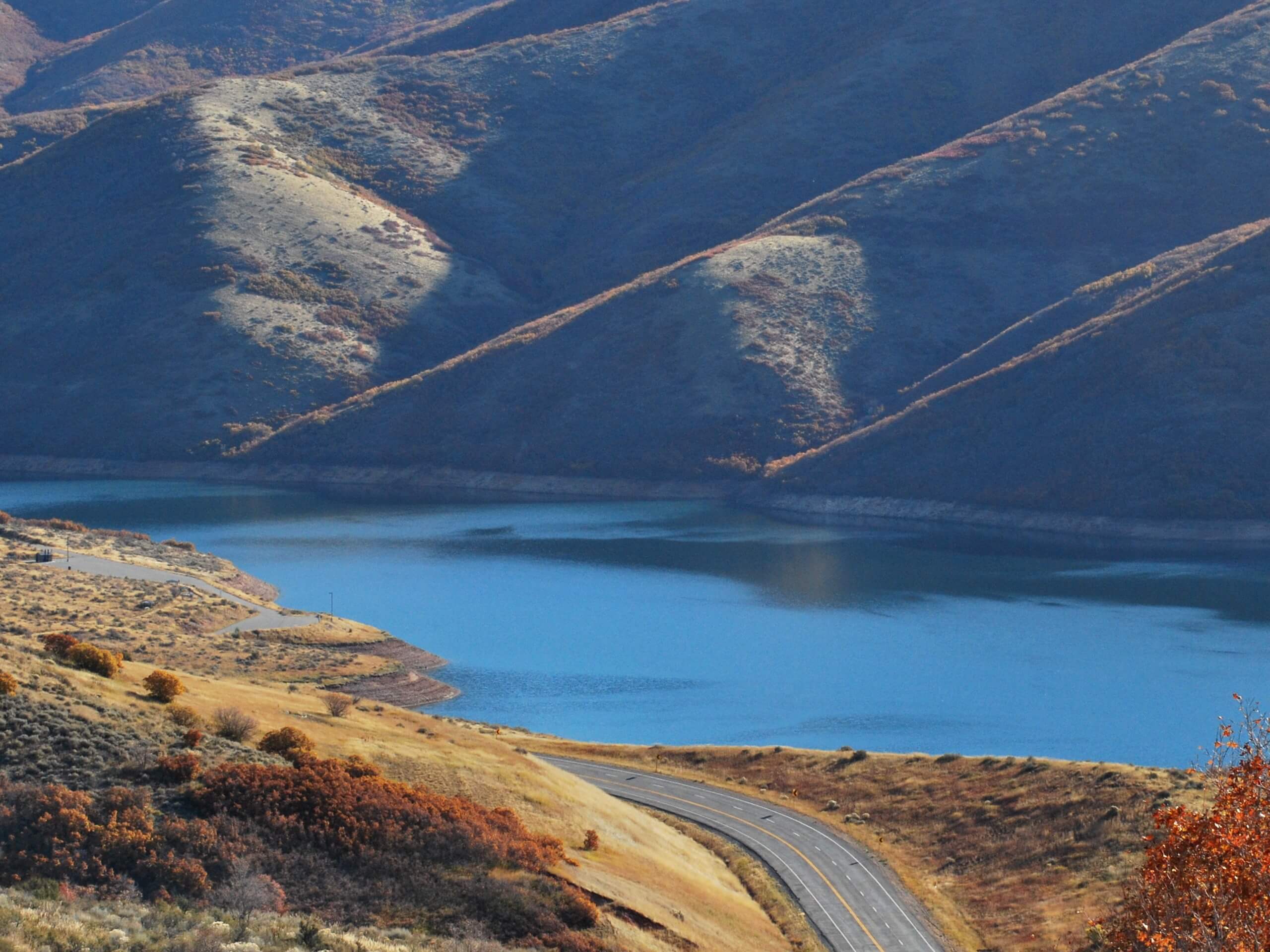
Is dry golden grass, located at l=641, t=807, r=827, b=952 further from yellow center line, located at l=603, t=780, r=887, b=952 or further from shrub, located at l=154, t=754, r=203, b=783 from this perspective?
shrub, located at l=154, t=754, r=203, b=783

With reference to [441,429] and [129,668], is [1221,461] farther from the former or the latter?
[129,668]

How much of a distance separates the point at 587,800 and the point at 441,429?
151 metres

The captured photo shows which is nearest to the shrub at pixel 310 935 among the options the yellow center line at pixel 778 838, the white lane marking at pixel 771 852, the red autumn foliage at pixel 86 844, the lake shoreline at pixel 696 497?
the red autumn foliage at pixel 86 844

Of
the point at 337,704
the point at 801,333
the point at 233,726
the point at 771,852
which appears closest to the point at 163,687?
the point at 233,726

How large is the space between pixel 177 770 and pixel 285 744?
15.7 feet

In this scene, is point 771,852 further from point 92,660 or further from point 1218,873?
point 1218,873

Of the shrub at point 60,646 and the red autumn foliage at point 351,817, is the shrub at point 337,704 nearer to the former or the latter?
the shrub at point 60,646

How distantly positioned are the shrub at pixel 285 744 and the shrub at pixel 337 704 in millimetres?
11609

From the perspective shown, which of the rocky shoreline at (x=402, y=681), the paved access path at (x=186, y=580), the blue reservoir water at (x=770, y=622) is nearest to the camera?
the blue reservoir water at (x=770, y=622)

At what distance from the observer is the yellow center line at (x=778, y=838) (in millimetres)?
43781

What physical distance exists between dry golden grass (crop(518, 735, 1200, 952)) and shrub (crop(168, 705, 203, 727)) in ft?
67.5

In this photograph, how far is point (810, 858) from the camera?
166 feet

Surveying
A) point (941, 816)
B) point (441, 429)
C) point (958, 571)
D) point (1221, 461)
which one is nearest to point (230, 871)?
point (941, 816)

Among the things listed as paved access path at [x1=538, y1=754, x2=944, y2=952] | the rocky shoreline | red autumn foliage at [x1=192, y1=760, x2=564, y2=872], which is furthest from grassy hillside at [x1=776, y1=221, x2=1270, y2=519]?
red autumn foliage at [x1=192, y1=760, x2=564, y2=872]
